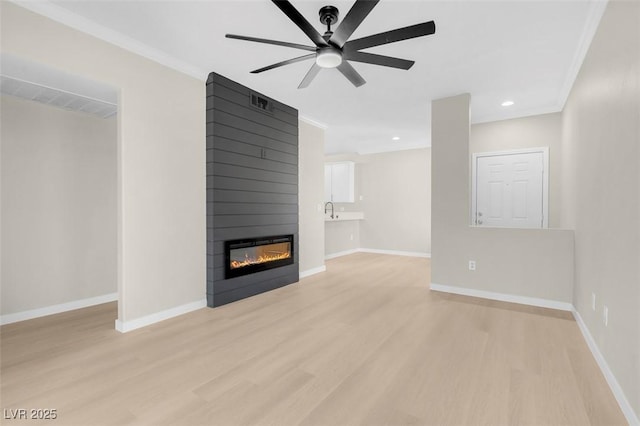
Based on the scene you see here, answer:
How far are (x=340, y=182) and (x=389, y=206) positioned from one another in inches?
58.9

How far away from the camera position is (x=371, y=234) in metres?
7.95

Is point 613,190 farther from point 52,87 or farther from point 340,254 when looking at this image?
point 340,254

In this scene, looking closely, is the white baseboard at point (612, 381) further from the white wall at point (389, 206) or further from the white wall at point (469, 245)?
the white wall at point (389, 206)

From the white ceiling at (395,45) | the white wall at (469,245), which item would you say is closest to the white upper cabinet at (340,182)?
the white ceiling at (395,45)

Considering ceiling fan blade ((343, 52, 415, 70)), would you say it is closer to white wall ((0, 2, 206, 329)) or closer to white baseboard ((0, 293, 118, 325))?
white wall ((0, 2, 206, 329))

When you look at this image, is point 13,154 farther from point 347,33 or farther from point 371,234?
point 371,234

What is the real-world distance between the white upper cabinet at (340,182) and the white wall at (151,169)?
5.06m

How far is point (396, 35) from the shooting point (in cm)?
200

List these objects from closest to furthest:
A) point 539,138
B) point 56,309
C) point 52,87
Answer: point 52,87
point 56,309
point 539,138

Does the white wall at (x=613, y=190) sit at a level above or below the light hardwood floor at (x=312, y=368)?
above

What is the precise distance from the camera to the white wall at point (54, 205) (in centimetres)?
306

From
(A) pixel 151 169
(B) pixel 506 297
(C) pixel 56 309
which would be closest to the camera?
(A) pixel 151 169

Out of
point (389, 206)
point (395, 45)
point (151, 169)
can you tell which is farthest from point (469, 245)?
point (151, 169)

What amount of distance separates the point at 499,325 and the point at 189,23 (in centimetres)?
397
